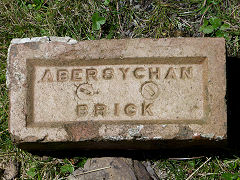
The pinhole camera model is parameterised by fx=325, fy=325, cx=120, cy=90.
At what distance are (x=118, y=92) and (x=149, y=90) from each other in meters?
0.22

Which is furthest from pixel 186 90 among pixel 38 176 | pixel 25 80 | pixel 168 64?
pixel 38 176

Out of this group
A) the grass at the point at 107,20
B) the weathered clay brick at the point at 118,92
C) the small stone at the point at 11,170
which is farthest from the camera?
the grass at the point at 107,20

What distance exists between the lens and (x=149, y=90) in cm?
231

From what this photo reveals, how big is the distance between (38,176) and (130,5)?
173 cm

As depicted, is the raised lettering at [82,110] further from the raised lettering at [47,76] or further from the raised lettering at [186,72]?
the raised lettering at [186,72]

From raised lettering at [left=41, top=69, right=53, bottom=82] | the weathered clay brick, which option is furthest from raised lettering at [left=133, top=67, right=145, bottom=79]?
raised lettering at [left=41, top=69, right=53, bottom=82]

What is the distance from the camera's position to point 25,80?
2338mm

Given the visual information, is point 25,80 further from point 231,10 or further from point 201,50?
point 231,10

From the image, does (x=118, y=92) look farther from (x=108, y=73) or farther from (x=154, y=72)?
(x=154, y=72)

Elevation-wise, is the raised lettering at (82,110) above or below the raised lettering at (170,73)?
below

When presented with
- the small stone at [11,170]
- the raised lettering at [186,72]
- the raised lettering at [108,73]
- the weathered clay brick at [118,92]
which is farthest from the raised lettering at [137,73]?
the small stone at [11,170]

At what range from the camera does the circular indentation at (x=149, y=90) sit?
7.56 feet

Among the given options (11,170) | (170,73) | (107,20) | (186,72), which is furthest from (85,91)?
(11,170)

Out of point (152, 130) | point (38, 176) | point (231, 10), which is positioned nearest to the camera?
point (152, 130)
